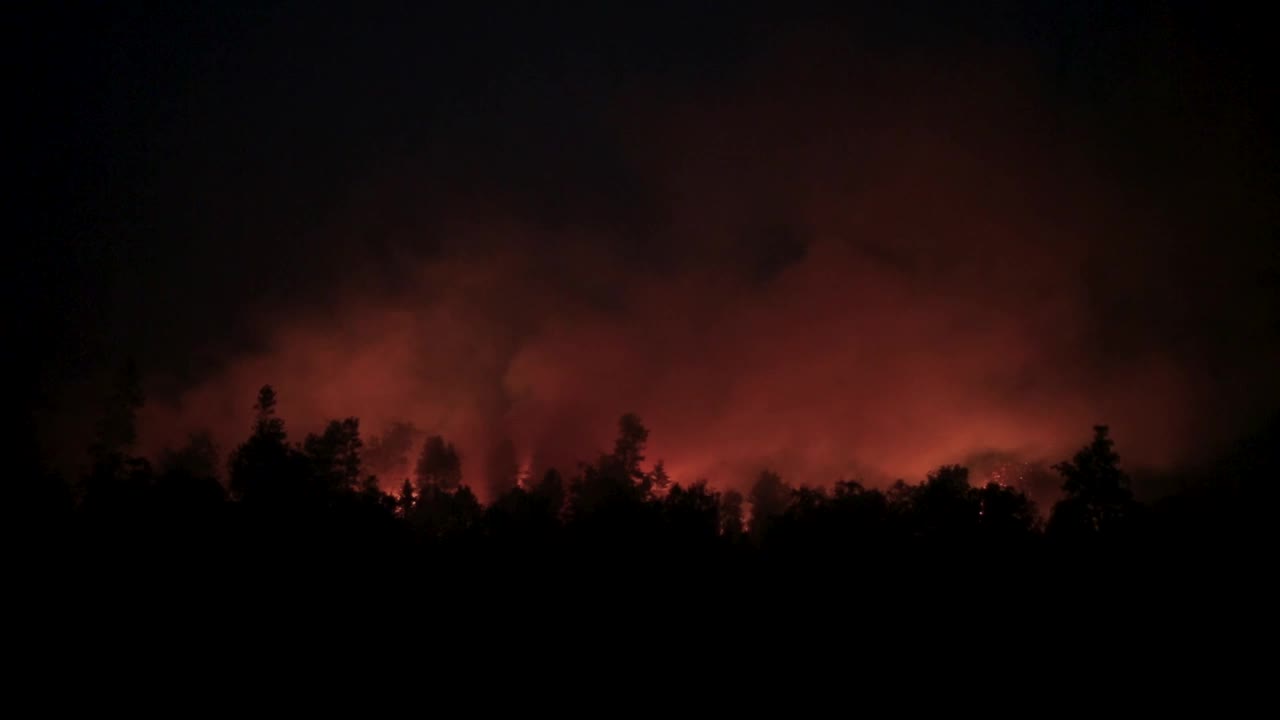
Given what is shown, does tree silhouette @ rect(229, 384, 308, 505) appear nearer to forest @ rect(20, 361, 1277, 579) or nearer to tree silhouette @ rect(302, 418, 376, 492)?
forest @ rect(20, 361, 1277, 579)

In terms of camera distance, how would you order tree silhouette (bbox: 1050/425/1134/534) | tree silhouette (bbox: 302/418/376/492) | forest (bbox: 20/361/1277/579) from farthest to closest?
tree silhouette (bbox: 302/418/376/492) < tree silhouette (bbox: 1050/425/1134/534) < forest (bbox: 20/361/1277/579)

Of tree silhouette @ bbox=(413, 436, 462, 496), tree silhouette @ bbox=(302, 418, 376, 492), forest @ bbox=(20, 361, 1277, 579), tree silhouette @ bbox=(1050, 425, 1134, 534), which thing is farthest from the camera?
tree silhouette @ bbox=(413, 436, 462, 496)

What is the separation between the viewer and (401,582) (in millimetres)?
26156

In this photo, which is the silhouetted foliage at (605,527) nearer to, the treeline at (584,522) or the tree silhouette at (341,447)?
the treeline at (584,522)

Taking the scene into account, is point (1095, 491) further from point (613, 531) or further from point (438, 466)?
point (438, 466)

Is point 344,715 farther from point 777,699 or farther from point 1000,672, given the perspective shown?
point 1000,672

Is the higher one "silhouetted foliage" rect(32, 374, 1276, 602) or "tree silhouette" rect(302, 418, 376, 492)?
"tree silhouette" rect(302, 418, 376, 492)

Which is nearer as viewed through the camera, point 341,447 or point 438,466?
point 341,447

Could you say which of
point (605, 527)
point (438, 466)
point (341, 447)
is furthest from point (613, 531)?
point (438, 466)

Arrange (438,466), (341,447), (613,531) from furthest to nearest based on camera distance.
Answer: (438,466) < (341,447) < (613,531)

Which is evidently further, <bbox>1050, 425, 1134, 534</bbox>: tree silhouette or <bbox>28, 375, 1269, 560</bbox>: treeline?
<bbox>1050, 425, 1134, 534</bbox>: tree silhouette

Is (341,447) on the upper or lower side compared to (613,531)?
upper

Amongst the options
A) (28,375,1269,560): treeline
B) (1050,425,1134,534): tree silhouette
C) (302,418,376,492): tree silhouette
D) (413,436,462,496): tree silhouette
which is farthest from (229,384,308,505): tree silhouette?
(413,436,462,496): tree silhouette

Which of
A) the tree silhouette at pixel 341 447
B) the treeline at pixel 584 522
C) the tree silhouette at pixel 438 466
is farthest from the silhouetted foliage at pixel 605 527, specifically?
the tree silhouette at pixel 438 466
